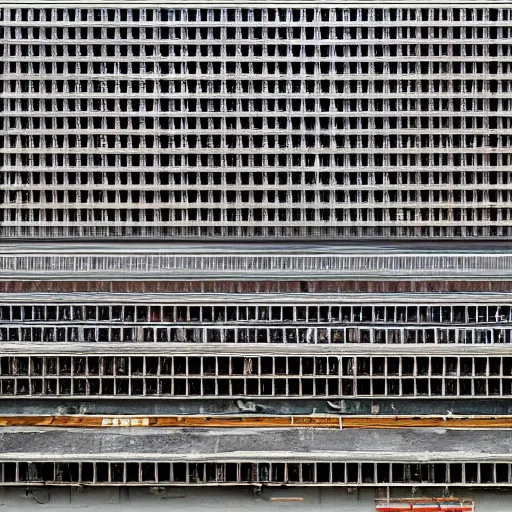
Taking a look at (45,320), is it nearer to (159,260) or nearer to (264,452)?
(159,260)

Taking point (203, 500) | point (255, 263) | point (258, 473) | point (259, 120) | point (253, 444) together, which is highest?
point (259, 120)

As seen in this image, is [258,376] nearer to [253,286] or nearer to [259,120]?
[253,286]

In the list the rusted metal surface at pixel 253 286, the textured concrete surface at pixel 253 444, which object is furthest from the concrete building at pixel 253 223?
the textured concrete surface at pixel 253 444

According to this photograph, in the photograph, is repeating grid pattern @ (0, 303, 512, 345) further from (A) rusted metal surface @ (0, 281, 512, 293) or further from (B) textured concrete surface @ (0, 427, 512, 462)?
(B) textured concrete surface @ (0, 427, 512, 462)

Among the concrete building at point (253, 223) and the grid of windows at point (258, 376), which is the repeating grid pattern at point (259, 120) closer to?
the concrete building at point (253, 223)

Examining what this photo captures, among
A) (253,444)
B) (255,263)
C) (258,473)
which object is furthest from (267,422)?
(255,263)

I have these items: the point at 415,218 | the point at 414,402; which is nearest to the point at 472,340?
the point at 414,402
